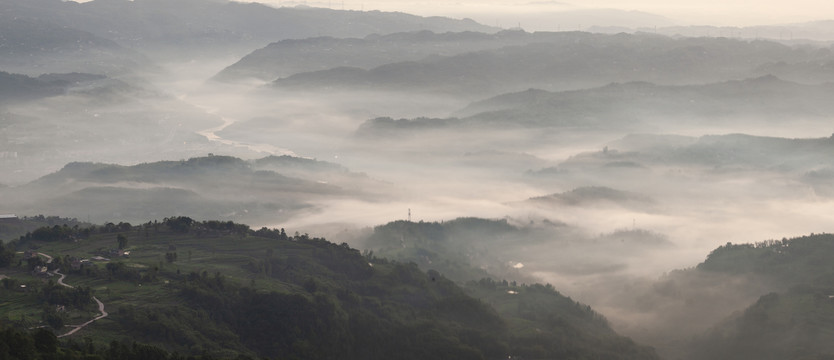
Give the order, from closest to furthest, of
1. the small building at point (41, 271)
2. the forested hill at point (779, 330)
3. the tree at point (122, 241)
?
the small building at point (41, 271) < the forested hill at point (779, 330) < the tree at point (122, 241)

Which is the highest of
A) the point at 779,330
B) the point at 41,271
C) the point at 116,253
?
the point at 116,253

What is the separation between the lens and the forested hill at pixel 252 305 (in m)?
135

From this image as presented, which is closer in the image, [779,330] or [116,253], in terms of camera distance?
[116,253]

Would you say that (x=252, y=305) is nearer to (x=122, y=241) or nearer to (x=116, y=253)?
(x=116, y=253)

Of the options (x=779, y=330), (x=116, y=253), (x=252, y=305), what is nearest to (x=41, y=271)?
(x=116, y=253)

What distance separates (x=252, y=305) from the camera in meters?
151

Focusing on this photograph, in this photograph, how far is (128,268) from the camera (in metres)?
154

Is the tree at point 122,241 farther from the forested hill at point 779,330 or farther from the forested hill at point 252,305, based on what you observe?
the forested hill at point 779,330

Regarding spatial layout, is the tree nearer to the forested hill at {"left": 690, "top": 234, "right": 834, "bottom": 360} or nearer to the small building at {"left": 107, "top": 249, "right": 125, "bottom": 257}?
the small building at {"left": 107, "top": 249, "right": 125, "bottom": 257}

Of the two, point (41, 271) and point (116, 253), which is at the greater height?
point (116, 253)

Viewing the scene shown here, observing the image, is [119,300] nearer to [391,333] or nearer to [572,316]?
[391,333]

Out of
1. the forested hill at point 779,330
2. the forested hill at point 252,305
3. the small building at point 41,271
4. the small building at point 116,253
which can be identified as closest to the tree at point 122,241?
the forested hill at point 252,305

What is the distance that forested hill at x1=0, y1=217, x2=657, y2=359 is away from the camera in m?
135

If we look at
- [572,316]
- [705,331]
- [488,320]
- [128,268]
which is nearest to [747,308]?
[705,331]
